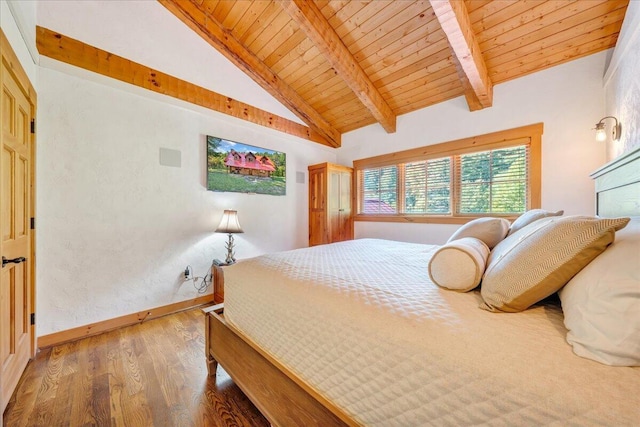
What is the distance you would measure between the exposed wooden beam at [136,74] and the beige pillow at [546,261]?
3293 mm

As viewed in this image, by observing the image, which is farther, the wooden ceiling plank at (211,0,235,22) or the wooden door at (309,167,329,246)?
the wooden door at (309,167,329,246)

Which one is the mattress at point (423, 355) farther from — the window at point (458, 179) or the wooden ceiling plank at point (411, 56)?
the wooden ceiling plank at point (411, 56)

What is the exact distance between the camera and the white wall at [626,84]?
5.52ft

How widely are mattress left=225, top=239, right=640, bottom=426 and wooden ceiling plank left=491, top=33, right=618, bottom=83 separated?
2.84 metres

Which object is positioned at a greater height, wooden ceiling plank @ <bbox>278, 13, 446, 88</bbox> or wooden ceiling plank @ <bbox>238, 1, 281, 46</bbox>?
wooden ceiling plank @ <bbox>238, 1, 281, 46</bbox>

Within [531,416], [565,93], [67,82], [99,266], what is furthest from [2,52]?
[565,93]

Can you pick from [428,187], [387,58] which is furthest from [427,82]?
[428,187]

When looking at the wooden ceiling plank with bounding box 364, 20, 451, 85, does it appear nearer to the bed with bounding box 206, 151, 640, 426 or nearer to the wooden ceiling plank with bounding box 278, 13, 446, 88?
the wooden ceiling plank with bounding box 278, 13, 446, 88

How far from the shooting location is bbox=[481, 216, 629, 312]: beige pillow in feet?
2.30

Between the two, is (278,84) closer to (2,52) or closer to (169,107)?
(169,107)

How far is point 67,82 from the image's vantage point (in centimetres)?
217

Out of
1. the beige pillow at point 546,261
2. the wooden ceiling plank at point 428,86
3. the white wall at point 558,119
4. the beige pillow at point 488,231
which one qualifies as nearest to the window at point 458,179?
the white wall at point 558,119

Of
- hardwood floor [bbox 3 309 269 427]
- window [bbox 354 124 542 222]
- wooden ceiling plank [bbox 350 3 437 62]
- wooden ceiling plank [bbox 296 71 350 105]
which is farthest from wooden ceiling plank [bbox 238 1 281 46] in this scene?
→ hardwood floor [bbox 3 309 269 427]

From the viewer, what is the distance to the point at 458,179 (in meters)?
3.31
